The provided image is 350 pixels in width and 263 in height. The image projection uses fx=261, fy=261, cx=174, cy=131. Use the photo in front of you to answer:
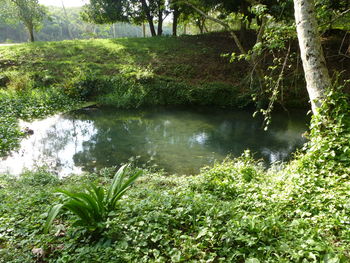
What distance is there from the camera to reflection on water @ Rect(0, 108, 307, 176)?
7367 millimetres

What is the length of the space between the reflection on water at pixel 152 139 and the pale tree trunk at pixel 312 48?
3.49m

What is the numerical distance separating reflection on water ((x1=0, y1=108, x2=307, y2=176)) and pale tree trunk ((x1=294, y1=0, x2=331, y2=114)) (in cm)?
349

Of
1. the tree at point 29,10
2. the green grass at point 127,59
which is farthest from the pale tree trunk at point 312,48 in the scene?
the tree at point 29,10

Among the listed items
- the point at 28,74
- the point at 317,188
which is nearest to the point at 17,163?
the point at 317,188

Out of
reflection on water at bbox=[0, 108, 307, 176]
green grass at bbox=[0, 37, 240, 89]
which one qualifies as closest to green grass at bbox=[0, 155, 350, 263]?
reflection on water at bbox=[0, 108, 307, 176]

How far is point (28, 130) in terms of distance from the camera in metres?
9.31

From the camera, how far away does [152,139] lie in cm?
916

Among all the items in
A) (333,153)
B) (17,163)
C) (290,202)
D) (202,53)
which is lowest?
(17,163)

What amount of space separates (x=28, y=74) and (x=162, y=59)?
8027 millimetres

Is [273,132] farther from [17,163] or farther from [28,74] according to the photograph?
[28,74]

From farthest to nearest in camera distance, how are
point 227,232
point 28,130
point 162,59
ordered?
point 162,59, point 28,130, point 227,232

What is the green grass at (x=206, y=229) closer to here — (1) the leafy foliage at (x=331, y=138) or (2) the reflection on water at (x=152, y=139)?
(1) the leafy foliage at (x=331, y=138)

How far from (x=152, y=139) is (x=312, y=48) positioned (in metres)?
6.05

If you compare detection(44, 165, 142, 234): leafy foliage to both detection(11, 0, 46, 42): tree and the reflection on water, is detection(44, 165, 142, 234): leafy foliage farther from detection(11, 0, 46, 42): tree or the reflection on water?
detection(11, 0, 46, 42): tree
